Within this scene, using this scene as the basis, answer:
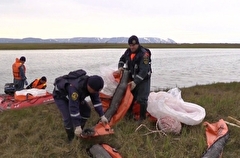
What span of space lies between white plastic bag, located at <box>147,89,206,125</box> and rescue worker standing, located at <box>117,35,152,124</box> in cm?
20

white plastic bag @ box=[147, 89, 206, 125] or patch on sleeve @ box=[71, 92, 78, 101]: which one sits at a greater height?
patch on sleeve @ box=[71, 92, 78, 101]

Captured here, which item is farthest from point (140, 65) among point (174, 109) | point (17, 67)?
point (17, 67)

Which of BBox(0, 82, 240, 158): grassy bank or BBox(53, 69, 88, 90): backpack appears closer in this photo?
BBox(53, 69, 88, 90): backpack

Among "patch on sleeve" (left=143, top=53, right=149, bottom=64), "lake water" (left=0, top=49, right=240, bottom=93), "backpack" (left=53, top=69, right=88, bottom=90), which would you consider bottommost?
"lake water" (left=0, top=49, right=240, bottom=93)

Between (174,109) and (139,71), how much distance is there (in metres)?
0.98

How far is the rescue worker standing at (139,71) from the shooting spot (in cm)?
520

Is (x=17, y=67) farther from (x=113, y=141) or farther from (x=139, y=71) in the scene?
(x=113, y=141)

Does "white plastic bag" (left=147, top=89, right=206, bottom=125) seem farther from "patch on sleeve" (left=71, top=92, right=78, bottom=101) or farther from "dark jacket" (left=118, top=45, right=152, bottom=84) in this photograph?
"patch on sleeve" (left=71, top=92, right=78, bottom=101)

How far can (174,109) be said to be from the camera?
17.7 ft

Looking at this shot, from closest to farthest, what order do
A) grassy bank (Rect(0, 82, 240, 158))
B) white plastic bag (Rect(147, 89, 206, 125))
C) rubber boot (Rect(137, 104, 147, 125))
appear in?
grassy bank (Rect(0, 82, 240, 158)), white plastic bag (Rect(147, 89, 206, 125)), rubber boot (Rect(137, 104, 147, 125))

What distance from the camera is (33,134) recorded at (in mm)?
5074

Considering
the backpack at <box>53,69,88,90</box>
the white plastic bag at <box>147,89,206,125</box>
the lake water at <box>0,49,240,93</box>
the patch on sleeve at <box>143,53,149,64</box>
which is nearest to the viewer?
the backpack at <box>53,69,88,90</box>

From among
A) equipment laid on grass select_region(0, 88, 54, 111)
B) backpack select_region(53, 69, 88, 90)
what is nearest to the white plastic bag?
backpack select_region(53, 69, 88, 90)

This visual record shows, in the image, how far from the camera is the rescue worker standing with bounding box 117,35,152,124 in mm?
5195
